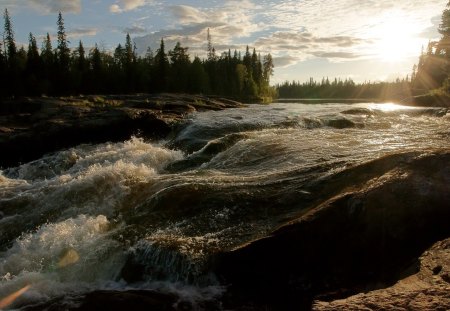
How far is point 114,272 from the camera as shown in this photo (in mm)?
7902

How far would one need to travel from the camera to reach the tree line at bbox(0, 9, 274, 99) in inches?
2731

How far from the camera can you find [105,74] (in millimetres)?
78938

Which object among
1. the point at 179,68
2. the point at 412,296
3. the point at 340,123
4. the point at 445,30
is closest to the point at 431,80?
the point at 445,30

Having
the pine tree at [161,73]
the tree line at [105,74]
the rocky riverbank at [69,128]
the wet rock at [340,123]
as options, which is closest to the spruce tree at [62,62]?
the tree line at [105,74]

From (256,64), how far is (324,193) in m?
114

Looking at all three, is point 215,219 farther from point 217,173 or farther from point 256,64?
point 256,64

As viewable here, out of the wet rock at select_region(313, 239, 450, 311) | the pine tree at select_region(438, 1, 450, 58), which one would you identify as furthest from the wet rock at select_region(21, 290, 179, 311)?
the pine tree at select_region(438, 1, 450, 58)

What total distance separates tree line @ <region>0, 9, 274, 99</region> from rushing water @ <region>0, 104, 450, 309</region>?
59.7 m

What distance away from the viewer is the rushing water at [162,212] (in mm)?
7574

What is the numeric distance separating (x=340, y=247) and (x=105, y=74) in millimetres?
78437

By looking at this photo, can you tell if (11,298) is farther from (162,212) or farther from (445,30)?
(445,30)

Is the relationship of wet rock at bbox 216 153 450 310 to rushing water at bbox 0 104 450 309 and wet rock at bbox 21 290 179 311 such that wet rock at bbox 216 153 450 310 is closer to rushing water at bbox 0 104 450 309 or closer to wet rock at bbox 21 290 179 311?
rushing water at bbox 0 104 450 309

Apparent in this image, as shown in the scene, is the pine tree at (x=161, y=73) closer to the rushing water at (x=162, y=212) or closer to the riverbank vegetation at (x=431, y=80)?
the riverbank vegetation at (x=431, y=80)

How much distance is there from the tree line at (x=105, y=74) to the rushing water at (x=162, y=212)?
196 feet
